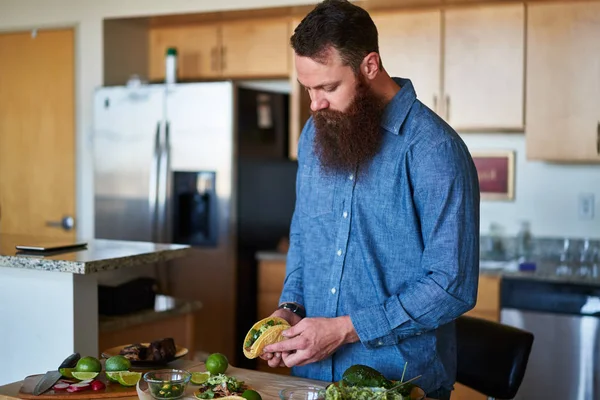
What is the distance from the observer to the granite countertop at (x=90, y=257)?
229 cm

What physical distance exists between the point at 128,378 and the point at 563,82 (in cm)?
282

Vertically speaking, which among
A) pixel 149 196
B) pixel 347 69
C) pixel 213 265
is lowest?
pixel 213 265

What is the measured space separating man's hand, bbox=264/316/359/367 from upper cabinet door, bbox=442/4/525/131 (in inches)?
97.9

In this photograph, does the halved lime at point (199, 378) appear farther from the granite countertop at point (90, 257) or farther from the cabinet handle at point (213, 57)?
the cabinet handle at point (213, 57)

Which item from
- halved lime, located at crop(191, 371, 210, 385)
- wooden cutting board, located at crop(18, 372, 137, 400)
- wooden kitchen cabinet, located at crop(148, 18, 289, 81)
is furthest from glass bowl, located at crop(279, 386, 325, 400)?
wooden kitchen cabinet, located at crop(148, 18, 289, 81)

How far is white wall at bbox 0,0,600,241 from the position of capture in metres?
4.09

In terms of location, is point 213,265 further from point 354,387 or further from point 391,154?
point 354,387

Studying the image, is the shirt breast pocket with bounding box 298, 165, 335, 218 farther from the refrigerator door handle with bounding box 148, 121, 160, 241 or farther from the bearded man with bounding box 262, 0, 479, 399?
the refrigerator door handle with bounding box 148, 121, 160, 241

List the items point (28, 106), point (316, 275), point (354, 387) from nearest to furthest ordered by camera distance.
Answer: point (354, 387)
point (316, 275)
point (28, 106)

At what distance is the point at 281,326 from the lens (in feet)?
5.67

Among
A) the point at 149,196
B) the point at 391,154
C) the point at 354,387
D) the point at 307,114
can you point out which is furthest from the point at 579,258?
the point at 354,387

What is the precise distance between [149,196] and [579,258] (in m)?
2.29

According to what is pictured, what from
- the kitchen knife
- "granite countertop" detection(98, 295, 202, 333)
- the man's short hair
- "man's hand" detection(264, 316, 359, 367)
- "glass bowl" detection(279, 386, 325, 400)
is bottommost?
"granite countertop" detection(98, 295, 202, 333)

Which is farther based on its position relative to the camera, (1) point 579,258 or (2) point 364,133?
(1) point 579,258
